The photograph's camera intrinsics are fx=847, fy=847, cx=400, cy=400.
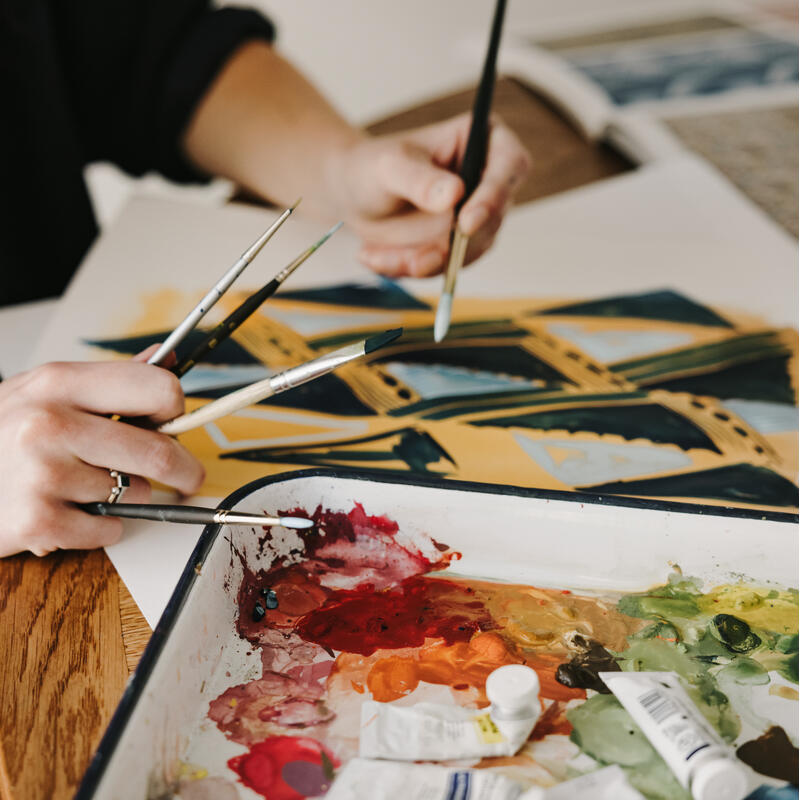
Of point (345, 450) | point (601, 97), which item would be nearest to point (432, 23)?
point (601, 97)

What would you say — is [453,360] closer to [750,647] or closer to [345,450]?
[345,450]

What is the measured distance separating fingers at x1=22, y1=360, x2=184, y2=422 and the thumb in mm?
306

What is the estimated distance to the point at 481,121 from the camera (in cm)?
69

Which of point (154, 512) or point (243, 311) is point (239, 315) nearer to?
point (243, 311)

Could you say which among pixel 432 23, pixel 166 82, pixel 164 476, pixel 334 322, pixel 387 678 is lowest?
pixel 387 678

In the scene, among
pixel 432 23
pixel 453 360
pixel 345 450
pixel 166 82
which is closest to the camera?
pixel 345 450

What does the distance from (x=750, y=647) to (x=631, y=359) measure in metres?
0.30

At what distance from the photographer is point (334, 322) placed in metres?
0.73

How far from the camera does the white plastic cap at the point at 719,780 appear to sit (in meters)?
0.35

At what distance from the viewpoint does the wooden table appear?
0.38 meters

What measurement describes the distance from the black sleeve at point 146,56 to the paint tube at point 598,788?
0.87m

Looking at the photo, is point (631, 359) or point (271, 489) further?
point (631, 359)

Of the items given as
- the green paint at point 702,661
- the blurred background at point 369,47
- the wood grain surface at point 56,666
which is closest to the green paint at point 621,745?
the green paint at point 702,661

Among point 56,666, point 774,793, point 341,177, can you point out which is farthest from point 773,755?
point 341,177
